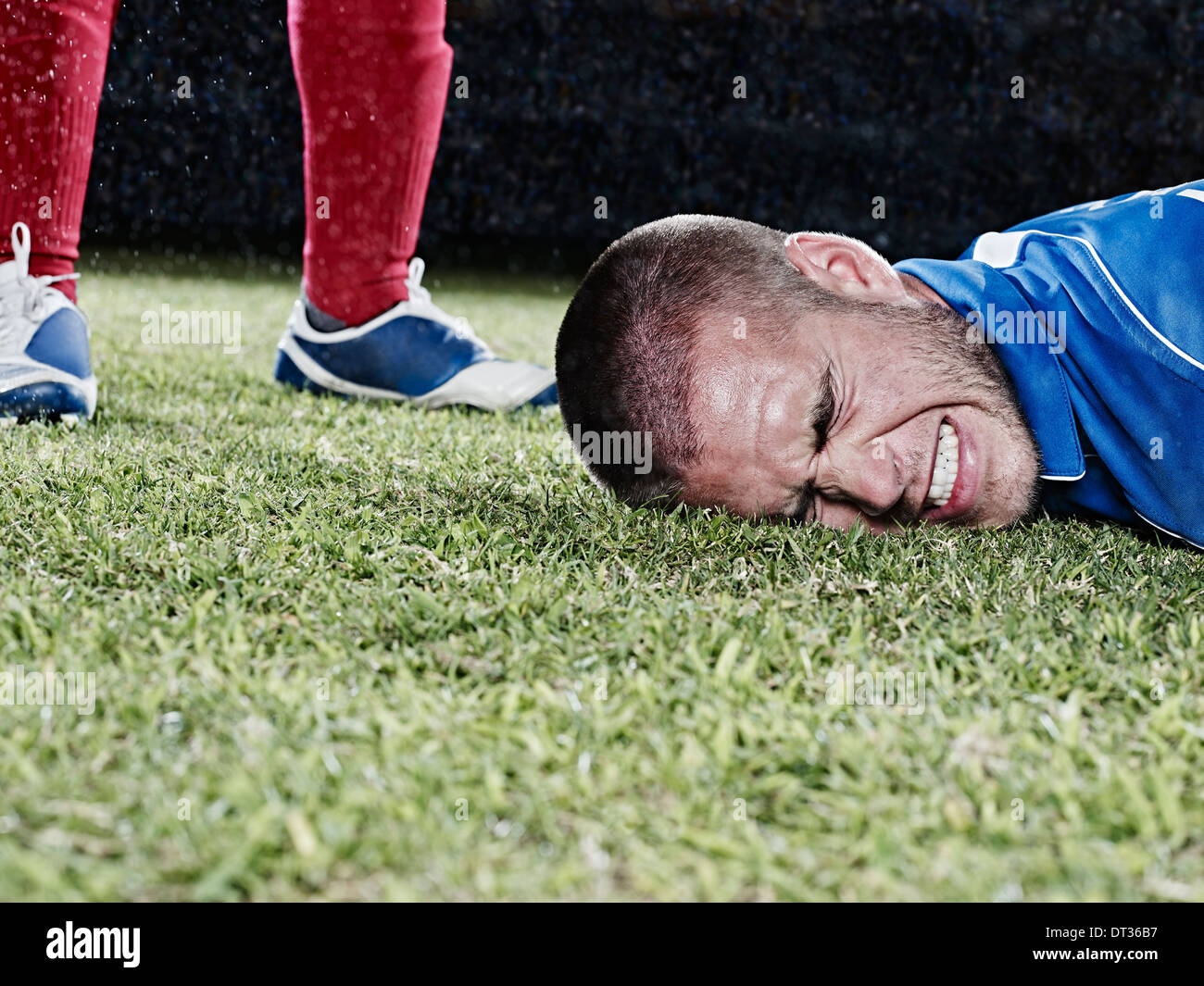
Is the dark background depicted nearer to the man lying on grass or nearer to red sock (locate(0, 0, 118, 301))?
red sock (locate(0, 0, 118, 301))

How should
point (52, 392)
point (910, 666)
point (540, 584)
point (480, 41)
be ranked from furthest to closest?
point (480, 41) < point (52, 392) < point (540, 584) < point (910, 666)

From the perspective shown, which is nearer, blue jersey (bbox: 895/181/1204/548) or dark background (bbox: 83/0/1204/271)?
blue jersey (bbox: 895/181/1204/548)

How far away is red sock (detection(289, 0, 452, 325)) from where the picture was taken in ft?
5.95

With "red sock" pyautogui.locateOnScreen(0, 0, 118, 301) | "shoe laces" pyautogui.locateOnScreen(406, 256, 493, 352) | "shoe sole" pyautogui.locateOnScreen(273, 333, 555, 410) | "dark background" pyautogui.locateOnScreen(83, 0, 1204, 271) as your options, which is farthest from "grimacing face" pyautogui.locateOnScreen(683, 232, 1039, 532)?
"dark background" pyautogui.locateOnScreen(83, 0, 1204, 271)

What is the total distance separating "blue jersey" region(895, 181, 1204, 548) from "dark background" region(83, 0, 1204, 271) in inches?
265

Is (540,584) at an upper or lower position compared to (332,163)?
lower

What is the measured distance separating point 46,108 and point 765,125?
23.8ft

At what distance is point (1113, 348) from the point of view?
116 cm

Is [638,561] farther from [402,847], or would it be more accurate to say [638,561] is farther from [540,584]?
[402,847]

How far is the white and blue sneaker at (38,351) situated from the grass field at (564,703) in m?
0.35
